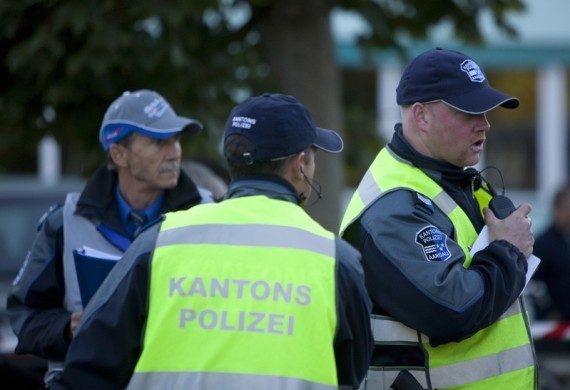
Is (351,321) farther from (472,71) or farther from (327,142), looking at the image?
(472,71)

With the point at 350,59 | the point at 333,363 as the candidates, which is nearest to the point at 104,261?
the point at 333,363

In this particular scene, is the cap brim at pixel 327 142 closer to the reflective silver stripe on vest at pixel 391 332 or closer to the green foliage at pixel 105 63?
the reflective silver stripe on vest at pixel 391 332

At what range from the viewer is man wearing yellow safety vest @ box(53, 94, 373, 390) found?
3098mm

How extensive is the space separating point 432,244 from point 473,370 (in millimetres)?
411

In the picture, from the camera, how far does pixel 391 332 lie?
3.79m

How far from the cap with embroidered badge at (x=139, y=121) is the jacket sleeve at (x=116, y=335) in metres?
1.56

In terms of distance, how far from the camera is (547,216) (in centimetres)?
1603

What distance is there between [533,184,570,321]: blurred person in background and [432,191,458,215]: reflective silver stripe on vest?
5.57 meters

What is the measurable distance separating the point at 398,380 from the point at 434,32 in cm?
489

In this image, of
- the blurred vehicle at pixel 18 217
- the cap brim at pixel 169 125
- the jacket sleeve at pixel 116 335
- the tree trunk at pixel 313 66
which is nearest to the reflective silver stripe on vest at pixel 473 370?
the jacket sleeve at pixel 116 335

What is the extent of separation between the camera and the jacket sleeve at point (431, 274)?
3.61 metres

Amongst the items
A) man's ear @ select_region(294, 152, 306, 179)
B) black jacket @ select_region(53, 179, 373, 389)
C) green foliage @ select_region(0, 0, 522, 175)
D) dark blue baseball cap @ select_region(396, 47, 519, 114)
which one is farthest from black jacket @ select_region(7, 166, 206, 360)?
green foliage @ select_region(0, 0, 522, 175)

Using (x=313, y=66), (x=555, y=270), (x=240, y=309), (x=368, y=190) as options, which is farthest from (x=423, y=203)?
(x=555, y=270)

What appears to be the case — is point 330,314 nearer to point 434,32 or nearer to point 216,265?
point 216,265
